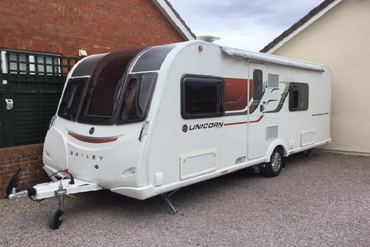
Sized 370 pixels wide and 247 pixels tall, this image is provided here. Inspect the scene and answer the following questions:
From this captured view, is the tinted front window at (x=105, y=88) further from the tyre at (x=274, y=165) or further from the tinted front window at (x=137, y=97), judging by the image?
the tyre at (x=274, y=165)

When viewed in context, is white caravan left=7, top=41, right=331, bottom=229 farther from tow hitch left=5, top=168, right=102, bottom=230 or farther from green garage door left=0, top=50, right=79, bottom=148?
green garage door left=0, top=50, right=79, bottom=148

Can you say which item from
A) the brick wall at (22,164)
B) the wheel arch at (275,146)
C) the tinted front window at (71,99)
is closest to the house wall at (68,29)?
the brick wall at (22,164)

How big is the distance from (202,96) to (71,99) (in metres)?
2.14

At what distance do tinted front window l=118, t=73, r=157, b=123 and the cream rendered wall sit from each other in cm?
696

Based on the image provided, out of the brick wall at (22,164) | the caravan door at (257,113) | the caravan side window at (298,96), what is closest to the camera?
the brick wall at (22,164)

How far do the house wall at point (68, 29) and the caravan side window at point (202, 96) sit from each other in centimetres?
287

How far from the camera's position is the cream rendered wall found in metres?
8.94

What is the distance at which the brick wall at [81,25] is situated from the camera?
244 inches

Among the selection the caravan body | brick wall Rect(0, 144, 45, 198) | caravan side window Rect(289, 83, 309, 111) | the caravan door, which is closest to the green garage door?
brick wall Rect(0, 144, 45, 198)

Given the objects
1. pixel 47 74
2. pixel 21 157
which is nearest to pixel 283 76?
pixel 47 74

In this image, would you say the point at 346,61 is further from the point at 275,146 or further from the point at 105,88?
the point at 105,88

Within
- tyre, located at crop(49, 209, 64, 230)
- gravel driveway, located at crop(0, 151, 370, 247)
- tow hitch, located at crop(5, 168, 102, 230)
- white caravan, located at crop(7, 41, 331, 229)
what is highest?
white caravan, located at crop(7, 41, 331, 229)

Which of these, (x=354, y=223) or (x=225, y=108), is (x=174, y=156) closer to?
(x=225, y=108)

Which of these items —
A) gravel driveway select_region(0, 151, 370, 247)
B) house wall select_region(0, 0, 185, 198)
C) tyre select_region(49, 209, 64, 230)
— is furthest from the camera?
house wall select_region(0, 0, 185, 198)
